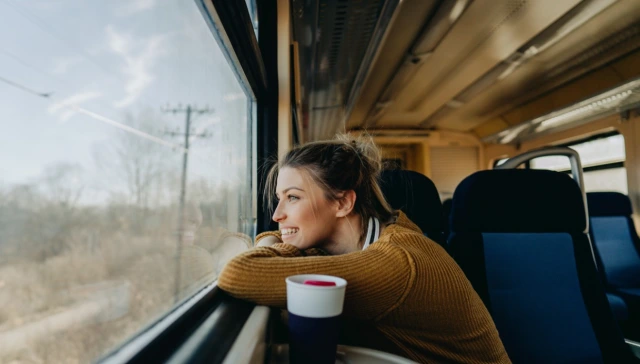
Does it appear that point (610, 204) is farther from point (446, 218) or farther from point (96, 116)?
point (96, 116)

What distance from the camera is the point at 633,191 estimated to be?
3104mm

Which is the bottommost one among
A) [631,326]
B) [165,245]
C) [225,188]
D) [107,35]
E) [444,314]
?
[631,326]

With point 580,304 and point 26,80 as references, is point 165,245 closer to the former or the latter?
point 26,80

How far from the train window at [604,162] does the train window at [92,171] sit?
3.87 metres

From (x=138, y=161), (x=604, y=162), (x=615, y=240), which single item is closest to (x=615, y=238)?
(x=615, y=240)

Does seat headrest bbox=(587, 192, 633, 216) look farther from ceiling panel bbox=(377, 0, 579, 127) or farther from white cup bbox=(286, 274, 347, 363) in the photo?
white cup bbox=(286, 274, 347, 363)

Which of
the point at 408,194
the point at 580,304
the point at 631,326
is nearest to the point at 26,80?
the point at 408,194

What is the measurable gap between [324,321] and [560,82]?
4033mm

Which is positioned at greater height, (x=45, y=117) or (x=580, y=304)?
(x=45, y=117)

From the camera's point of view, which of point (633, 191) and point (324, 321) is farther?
point (633, 191)

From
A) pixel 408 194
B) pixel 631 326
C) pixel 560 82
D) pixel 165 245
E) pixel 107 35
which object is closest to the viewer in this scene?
pixel 107 35

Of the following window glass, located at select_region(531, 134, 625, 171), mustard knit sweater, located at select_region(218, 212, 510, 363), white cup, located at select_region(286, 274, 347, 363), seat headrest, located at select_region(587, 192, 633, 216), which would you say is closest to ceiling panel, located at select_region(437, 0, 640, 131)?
window glass, located at select_region(531, 134, 625, 171)

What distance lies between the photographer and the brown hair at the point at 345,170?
0.98 m

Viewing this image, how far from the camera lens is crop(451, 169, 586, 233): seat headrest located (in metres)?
1.26
